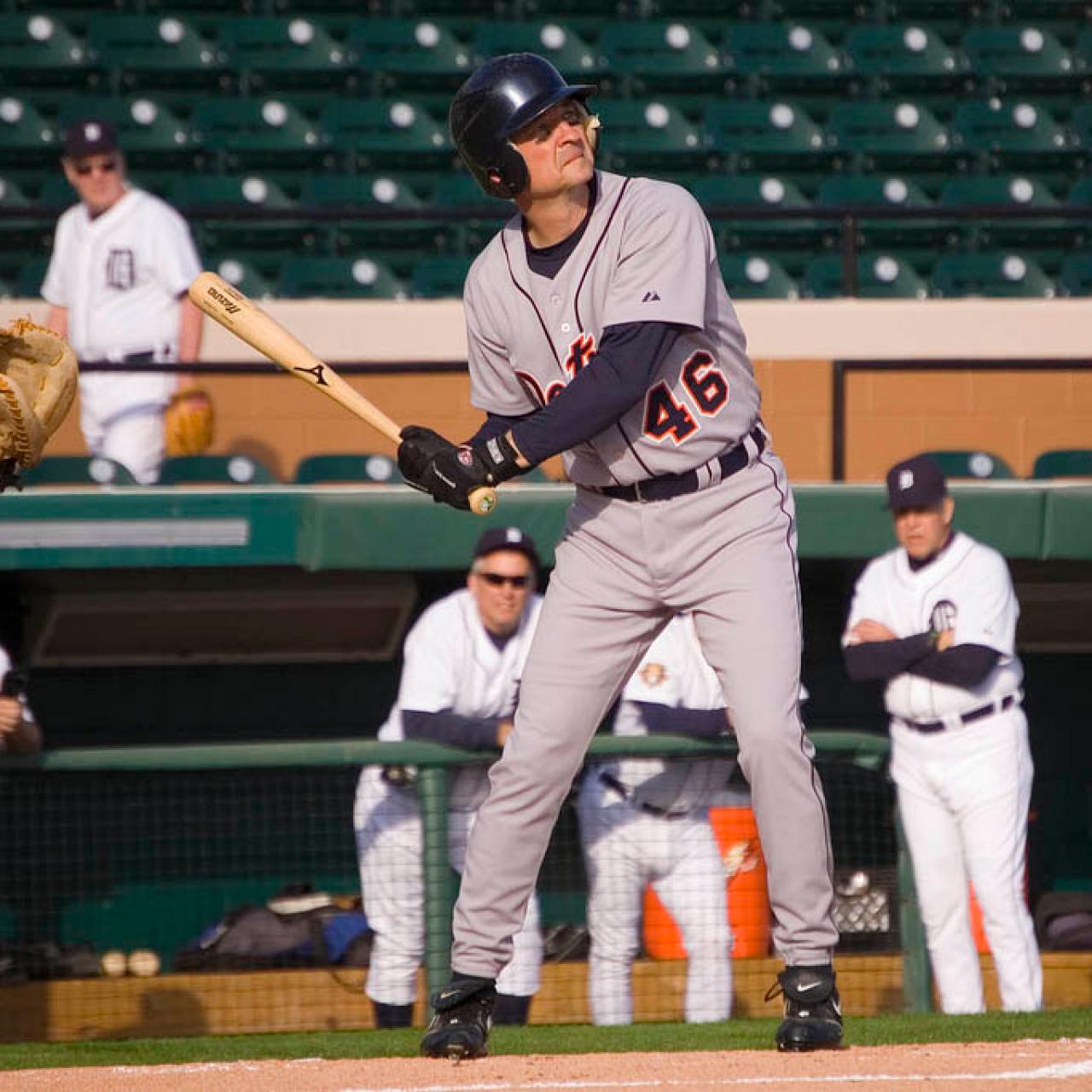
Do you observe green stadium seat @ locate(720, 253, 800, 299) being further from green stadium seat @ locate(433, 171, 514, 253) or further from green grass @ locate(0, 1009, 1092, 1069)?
green grass @ locate(0, 1009, 1092, 1069)

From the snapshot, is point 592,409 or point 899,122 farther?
point 899,122

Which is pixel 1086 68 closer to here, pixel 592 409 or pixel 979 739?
pixel 979 739

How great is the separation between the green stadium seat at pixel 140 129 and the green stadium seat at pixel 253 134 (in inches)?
4.3

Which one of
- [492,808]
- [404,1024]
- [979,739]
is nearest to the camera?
[492,808]

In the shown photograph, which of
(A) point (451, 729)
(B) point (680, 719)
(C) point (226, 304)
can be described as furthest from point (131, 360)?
(C) point (226, 304)

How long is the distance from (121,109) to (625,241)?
22.3 ft

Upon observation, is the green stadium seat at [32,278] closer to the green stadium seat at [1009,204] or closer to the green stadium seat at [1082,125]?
the green stadium seat at [1009,204]

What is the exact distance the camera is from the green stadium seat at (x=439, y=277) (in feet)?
28.3

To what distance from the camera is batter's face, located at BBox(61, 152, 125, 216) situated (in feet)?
22.2

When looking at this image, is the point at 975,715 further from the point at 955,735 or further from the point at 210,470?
the point at 210,470

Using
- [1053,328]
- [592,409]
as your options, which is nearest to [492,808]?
[592,409]

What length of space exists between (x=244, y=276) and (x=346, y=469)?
2.66m

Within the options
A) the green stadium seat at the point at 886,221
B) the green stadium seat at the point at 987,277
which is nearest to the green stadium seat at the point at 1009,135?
the green stadium seat at the point at 886,221

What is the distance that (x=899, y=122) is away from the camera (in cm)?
989
